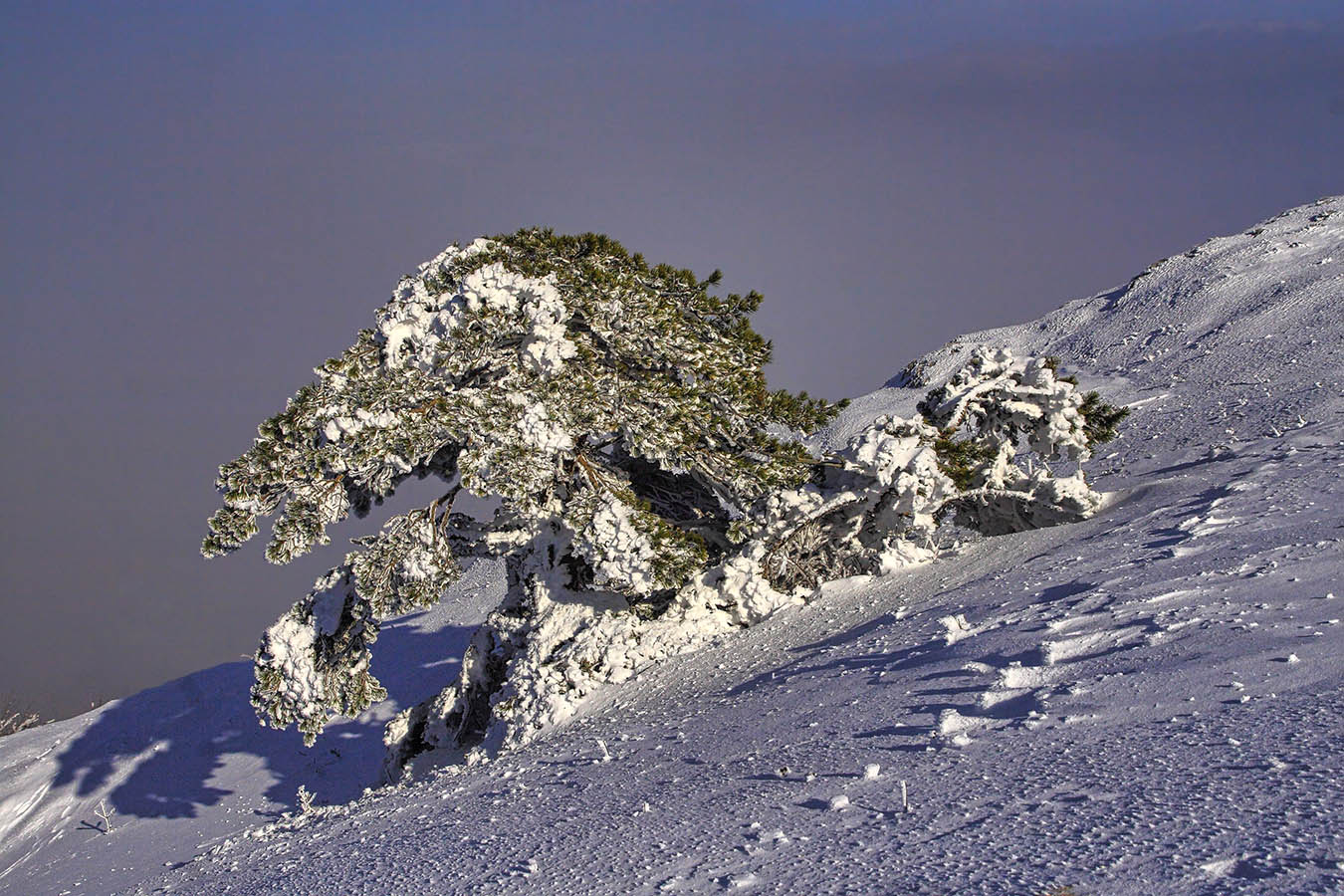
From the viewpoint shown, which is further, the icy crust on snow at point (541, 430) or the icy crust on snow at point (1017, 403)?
the icy crust on snow at point (1017, 403)

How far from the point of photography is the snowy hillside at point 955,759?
3.84 meters

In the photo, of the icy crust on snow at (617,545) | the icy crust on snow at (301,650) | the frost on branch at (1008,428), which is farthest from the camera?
the frost on branch at (1008,428)

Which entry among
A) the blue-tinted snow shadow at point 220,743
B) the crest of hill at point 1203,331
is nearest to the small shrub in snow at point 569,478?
the blue-tinted snow shadow at point 220,743

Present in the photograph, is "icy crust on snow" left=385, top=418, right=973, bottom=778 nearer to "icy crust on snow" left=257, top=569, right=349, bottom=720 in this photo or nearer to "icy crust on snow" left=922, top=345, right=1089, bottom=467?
"icy crust on snow" left=922, top=345, right=1089, bottom=467

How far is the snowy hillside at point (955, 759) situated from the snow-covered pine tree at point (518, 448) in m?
1.45

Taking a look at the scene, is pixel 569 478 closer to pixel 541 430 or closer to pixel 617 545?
pixel 541 430

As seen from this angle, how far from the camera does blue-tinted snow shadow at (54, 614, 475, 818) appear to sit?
12.9 meters

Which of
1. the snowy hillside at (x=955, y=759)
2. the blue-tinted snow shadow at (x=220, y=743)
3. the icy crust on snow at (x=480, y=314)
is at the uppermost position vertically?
the icy crust on snow at (x=480, y=314)

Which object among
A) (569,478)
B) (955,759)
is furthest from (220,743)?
(955,759)

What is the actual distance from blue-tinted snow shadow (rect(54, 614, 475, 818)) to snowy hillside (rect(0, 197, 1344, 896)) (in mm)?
184

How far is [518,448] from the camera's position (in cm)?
948

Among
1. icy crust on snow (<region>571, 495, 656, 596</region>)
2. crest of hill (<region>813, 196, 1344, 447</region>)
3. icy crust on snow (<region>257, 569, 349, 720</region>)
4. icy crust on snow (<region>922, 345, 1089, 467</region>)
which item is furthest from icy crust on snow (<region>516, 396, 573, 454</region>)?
crest of hill (<region>813, 196, 1344, 447</region>)

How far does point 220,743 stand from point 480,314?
895 cm

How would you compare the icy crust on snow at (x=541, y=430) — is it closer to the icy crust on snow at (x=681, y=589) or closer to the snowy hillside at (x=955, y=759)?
the icy crust on snow at (x=681, y=589)
